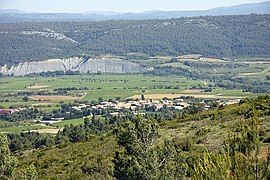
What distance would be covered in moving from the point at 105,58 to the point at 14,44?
127ft

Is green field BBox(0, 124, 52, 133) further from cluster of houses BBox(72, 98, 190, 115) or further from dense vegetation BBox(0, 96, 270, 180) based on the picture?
dense vegetation BBox(0, 96, 270, 180)

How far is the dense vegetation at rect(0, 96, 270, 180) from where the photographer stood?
8.28m

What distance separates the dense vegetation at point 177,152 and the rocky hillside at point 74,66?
101 meters

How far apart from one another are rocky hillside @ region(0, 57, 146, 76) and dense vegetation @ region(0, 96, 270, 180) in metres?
101

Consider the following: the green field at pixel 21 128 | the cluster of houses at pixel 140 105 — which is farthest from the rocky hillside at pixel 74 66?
the green field at pixel 21 128

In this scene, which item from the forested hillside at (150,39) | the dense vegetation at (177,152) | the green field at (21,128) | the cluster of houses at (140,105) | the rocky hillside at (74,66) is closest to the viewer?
the dense vegetation at (177,152)

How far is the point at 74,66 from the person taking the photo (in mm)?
142500

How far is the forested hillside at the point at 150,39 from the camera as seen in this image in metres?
155

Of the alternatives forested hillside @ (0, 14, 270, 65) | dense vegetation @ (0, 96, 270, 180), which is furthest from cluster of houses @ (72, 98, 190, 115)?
forested hillside @ (0, 14, 270, 65)

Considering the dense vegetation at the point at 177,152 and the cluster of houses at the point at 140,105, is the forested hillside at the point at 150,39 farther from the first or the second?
the dense vegetation at the point at 177,152

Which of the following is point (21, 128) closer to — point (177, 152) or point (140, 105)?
point (140, 105)

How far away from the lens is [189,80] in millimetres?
109500

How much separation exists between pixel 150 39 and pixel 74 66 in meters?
38.9

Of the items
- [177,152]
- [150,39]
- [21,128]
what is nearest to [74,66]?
[150,39]
